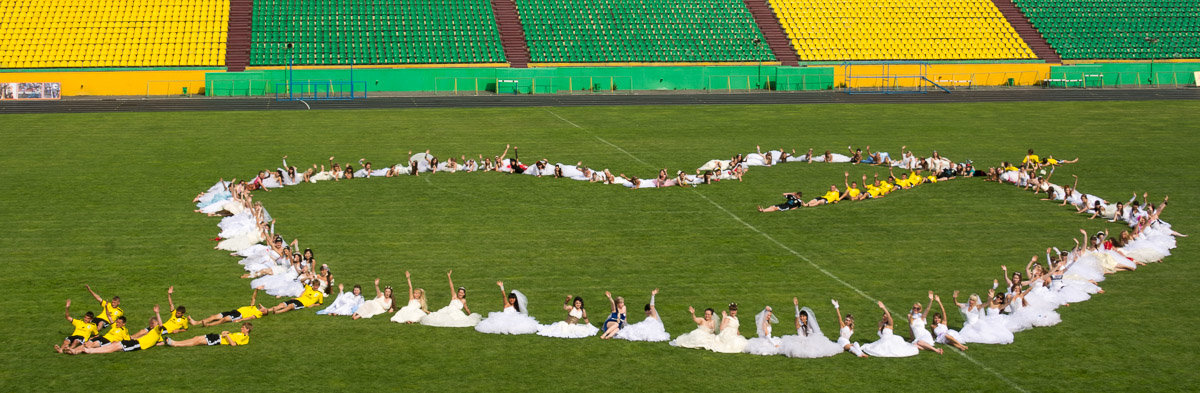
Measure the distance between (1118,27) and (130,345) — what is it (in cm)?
9072

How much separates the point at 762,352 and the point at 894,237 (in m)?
Answer: 13.4

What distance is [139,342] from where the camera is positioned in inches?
971

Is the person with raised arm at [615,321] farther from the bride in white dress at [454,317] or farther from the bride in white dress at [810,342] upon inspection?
the bride in white dress at [810,342]

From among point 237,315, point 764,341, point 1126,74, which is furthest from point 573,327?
point 1126,74

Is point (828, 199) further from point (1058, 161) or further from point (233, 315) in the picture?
point (233, 315)

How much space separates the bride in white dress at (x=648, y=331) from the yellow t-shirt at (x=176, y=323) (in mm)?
Result: 9599

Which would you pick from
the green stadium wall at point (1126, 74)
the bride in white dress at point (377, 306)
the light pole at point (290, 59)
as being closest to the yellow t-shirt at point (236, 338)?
the bride in white dress at point (377, 306)

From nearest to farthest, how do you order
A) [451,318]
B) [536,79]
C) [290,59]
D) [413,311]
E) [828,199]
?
[451,318] → [413,311] → [828,199] → [290,59] → [536,79]

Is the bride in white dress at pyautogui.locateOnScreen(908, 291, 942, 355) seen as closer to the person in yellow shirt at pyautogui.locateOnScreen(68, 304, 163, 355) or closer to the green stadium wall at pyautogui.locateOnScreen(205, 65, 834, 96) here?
the person in yellow shirt at pyautogui.locateOnScreen(68, 304, 163, 355)

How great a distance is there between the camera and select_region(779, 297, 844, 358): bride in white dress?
80.3 ft

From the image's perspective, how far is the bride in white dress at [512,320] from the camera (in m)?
26.3

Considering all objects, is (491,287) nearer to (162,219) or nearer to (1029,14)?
(162,219)

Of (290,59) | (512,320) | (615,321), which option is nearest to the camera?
(615,321)

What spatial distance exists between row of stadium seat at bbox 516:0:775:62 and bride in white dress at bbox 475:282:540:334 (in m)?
61.3
